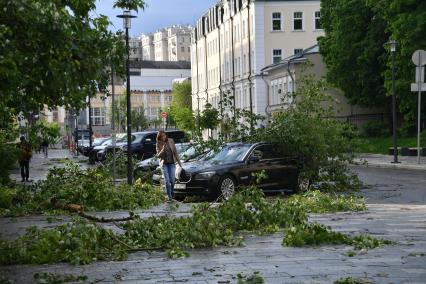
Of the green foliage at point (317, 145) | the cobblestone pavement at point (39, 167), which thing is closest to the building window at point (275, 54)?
the cobblestone pavement at point (39, 167)

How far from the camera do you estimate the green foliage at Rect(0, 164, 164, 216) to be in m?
16.1

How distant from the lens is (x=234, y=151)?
19.8 m

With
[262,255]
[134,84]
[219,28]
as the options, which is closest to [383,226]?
[262,255]

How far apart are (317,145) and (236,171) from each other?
2.65m

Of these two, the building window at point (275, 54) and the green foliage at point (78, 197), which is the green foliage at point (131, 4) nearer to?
the green foliage at point (78, 197)

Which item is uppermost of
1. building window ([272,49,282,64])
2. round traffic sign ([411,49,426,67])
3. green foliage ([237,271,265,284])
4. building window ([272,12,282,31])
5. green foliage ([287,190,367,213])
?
building window ([272,12,282,31])

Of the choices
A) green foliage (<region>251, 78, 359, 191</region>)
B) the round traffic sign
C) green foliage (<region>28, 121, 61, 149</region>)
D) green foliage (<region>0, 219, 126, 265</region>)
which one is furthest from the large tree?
the round traffic sign

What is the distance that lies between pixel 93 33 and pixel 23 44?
69cm

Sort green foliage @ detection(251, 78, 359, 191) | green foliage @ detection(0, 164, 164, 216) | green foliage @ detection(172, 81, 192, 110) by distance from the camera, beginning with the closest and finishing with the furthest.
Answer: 1. green foliage @ detection(0, 164, 164, 216)
2. green foliage @ detection(251, 78, 359, 191)
3. green foliage @ detection(172, 81, 192, 110)

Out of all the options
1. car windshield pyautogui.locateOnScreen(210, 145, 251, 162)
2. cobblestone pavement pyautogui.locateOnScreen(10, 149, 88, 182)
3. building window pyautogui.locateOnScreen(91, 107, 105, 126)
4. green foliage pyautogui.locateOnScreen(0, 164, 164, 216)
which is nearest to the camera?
green foliage pyautogui.locateOnScreen(0, 164, 164, 216)

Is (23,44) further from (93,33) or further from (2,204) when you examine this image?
(2,204)

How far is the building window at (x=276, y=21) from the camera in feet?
256

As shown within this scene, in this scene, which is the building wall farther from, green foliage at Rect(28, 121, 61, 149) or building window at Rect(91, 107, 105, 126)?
building window at Rect(91, 107, 105, 126)

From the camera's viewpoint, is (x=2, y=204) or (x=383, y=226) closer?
(x=383, y=226)
